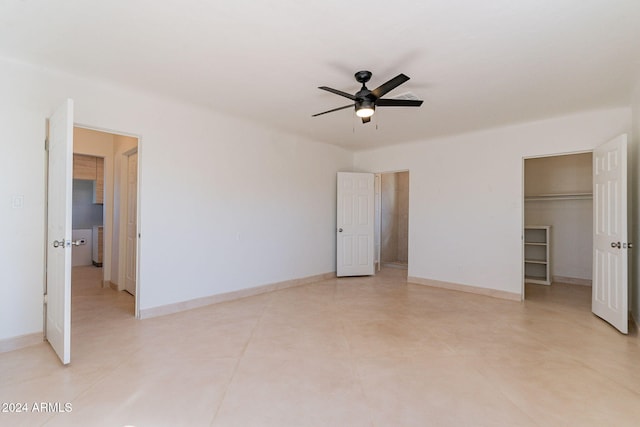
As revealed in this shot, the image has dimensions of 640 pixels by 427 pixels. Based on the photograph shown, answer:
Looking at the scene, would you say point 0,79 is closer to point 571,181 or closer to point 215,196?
point 215,196

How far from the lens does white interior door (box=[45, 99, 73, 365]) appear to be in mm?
2420

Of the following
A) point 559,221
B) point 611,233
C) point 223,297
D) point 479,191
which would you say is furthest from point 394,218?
point 223,297

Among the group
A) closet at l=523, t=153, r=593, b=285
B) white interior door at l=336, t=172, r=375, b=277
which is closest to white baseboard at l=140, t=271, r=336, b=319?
white interior door at l=336, t=172, r=375, b=277

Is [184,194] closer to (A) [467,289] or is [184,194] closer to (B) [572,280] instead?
(A) [467,289]

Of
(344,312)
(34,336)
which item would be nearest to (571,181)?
(344,312)

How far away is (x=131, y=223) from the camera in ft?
15.5

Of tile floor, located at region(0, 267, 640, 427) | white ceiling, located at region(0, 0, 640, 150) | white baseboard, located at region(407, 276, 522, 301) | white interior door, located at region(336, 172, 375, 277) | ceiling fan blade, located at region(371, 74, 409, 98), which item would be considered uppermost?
white ceiling, located at region(0, 0, 640, 150)

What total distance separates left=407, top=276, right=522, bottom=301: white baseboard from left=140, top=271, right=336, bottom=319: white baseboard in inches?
67.9

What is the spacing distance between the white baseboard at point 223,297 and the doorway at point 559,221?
3.94 metres

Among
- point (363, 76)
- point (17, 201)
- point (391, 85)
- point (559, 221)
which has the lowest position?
point (559, 221)

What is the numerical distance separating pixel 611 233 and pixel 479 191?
176 centimetres

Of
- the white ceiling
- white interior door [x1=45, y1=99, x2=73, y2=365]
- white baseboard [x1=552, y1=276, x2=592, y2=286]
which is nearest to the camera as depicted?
the white ceiling

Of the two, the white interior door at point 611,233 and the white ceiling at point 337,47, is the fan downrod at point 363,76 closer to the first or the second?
the white ceiling at point 337,47

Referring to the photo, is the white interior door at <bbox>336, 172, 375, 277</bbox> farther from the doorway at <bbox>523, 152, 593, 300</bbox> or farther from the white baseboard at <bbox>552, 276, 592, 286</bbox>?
the white baseboard at <bbox>552, 276, 592, 286</bbox>
